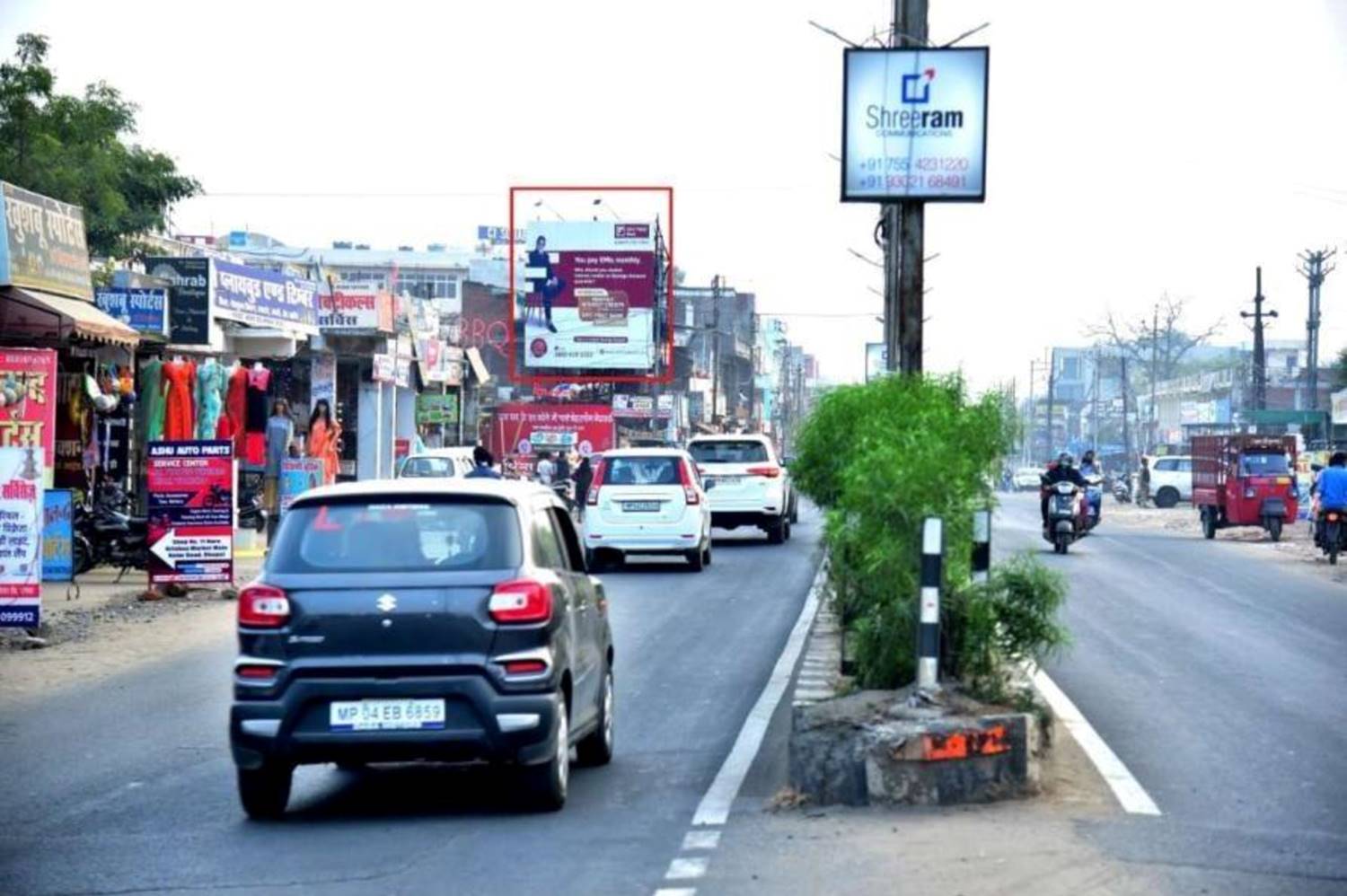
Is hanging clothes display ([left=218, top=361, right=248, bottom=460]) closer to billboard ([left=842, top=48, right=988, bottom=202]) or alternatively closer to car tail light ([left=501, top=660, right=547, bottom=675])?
billboard ([left=842, top=48, right=988, bottom=202])

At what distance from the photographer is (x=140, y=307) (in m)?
30.3

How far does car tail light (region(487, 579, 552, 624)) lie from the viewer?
353 inches

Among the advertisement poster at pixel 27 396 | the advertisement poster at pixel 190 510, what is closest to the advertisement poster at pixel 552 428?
the advertisement poster at pixel 190 510

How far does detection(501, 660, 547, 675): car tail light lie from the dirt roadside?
661cm

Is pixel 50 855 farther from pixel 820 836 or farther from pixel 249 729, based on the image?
pixel 820 836

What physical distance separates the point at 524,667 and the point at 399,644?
60cm

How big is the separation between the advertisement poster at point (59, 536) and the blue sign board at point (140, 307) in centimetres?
694

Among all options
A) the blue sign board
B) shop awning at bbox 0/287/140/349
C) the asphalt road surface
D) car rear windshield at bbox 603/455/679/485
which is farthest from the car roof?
the blue sign board

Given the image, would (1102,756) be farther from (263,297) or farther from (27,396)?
(263,297)

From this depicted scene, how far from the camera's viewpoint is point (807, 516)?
167ft

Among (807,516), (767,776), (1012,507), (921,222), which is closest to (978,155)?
(921,222)

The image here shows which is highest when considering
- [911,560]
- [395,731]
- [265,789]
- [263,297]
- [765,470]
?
[263,297]

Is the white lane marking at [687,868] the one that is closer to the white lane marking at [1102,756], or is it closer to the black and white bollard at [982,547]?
the white lane marking at [1102,756]

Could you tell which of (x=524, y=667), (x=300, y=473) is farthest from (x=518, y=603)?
(x=300, y=473)
